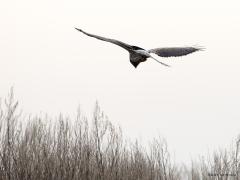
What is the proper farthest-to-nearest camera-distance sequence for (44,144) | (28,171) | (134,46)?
(44,144) → (28,171) → (134,46)

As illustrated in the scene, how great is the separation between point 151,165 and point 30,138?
2.94 m

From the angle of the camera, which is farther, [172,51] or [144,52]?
[172,51]

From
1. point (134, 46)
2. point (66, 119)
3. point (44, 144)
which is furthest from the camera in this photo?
point (66, 119)

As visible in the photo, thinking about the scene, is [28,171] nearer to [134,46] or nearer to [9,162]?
[9,162]

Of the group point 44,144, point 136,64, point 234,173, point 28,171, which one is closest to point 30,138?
point 44,144

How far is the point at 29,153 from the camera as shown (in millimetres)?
8719

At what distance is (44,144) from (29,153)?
1.84 feet

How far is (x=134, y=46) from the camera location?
2.15m

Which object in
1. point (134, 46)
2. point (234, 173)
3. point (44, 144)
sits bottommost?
point (234, 173)

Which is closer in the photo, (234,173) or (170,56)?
(170,56)

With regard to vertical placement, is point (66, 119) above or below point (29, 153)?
above

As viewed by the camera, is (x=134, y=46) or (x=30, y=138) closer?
(x=134, y=46)

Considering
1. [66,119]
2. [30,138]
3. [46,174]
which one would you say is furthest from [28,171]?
[66,119]

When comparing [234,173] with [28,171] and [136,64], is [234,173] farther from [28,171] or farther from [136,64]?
[136,64]
